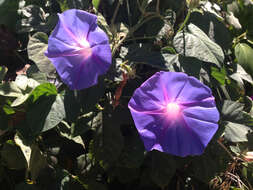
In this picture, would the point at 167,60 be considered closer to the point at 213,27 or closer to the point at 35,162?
the point at 213,27

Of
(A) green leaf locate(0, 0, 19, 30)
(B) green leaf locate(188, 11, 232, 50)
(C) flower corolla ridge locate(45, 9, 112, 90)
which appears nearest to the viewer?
(C) flower corolla ridge locate(45, 9, 112, 90)

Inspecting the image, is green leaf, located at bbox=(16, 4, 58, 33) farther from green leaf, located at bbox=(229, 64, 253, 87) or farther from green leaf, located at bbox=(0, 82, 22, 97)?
green leaf, located at bbox=(229, 64, 253, 87)

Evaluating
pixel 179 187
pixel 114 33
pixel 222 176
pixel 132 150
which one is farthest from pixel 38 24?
pixel 222 176

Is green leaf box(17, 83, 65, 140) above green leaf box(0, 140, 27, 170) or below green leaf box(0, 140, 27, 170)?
above

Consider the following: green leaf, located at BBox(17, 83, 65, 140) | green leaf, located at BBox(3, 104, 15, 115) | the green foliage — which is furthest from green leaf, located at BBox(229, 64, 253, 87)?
green leaf, located at BBox(3, 104, 15, 115)

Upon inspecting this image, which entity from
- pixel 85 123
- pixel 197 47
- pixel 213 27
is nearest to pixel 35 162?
pixel 85 123

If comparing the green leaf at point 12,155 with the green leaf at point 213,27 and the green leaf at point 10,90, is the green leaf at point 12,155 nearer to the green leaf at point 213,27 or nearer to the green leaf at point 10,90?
the green leaf at point 10,90

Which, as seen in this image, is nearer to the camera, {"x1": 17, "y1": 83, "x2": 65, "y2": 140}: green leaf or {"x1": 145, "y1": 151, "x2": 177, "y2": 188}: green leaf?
{"x1": 17, "y1": 83, "x2": 65, "y2": 140}: green leaf
